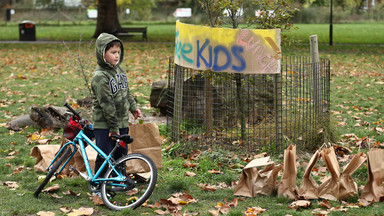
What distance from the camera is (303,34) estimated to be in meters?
23.9

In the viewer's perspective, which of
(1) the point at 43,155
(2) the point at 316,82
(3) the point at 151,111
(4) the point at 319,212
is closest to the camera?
(4) the point at 319,212

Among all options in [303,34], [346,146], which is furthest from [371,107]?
[303,34]

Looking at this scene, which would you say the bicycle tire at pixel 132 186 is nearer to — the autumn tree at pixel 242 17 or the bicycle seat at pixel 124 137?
the bicycle seat at pixel 124 137

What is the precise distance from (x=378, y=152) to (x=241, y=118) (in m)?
2.33

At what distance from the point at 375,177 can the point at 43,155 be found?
3.41m

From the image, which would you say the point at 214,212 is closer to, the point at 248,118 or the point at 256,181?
the point at 256,181

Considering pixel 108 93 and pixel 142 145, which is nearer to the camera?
pixel 108 93

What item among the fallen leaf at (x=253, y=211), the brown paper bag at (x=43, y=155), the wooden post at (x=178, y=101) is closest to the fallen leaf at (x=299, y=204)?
the fallen leaf at (x=253, y=211)

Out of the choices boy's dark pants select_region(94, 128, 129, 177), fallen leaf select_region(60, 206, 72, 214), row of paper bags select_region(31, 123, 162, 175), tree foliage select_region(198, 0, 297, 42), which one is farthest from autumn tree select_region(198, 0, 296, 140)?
fallen leaf select_region(60, 206, 72, 214)

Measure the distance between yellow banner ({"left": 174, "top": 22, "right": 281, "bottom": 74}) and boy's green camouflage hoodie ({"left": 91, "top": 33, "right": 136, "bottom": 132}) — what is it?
5.07ft

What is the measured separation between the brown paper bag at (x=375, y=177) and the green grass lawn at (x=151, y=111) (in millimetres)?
106

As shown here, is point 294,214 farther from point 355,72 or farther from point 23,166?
point 355,72

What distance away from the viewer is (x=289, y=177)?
17.1 feet

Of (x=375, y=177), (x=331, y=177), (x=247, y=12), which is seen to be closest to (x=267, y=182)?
(x=331, y=177)
